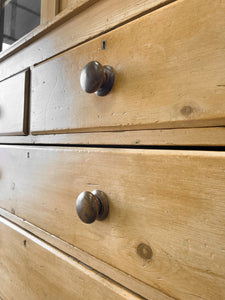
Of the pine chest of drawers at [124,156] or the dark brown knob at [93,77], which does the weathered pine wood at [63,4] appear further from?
the dark brown knob at [93,77]

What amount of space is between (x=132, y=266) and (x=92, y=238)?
8 cm

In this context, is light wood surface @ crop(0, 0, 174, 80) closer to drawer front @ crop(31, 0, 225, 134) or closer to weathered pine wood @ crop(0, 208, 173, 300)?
drawer front @ crop(31, 0, 225, 134)

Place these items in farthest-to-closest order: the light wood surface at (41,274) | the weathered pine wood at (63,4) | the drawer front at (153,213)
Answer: the weathered pine wood at (63,4) → the light wood surface at (41,274) → the drawer front at (153,213)

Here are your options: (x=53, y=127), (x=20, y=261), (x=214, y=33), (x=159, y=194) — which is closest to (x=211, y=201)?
(x=159, y=194)

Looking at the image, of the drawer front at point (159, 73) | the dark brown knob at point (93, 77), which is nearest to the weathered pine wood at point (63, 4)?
the drawer front at point (159, 73)

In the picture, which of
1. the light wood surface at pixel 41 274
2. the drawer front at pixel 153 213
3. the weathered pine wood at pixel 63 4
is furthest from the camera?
the weathered pine wood at pixel 63 4

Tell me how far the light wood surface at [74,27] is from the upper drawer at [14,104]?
33 mm

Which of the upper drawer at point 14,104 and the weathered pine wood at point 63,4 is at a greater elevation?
the weathered pine wood at point 63,4

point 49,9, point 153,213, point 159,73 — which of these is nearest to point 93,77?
point 159,73

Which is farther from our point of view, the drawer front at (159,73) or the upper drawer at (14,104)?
the upper drawer at (14,104)

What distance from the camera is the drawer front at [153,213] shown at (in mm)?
229

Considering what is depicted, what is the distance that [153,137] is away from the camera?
11.1 inches

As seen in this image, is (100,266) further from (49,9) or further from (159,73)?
(49,9)

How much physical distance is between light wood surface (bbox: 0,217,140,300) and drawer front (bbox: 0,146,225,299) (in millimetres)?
37
